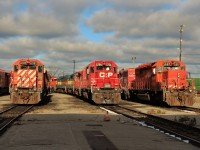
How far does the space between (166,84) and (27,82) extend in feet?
36.9

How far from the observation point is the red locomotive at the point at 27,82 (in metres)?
25.7

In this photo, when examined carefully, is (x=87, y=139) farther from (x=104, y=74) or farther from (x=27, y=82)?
(x=104, y=74)

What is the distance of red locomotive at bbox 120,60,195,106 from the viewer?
2544cm

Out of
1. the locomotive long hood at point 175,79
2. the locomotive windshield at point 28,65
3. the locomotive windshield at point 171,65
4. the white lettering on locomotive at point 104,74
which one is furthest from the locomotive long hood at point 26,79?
the locomotive windshield at point 171,65

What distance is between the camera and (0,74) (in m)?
46.7

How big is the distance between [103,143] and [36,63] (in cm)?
1964

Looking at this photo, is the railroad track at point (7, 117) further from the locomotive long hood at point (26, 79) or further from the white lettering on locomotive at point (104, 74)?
the white lettering on locomotive at point (104, 74)

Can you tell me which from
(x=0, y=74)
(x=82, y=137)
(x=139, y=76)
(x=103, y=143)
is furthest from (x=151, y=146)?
(x=0, y=74)

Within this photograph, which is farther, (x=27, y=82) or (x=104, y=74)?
(x=104, y=74)

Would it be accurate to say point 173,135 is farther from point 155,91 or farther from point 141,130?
point 155,91

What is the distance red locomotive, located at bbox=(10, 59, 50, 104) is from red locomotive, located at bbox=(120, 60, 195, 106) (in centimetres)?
978

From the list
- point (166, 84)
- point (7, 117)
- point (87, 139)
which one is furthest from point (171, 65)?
point (87, 139)

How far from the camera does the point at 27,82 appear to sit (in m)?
26.3

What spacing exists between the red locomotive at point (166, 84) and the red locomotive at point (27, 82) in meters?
9.78
